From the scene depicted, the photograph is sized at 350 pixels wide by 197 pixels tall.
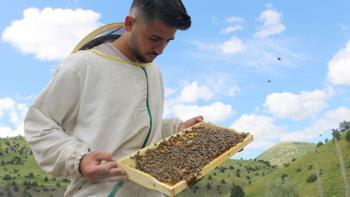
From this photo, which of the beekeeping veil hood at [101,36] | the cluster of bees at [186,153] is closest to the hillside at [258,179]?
the cluster of bees at [186,153]

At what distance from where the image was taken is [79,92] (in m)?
4.32

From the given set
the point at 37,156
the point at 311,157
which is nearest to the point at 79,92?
the point at 37,156

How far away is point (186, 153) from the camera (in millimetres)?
4551

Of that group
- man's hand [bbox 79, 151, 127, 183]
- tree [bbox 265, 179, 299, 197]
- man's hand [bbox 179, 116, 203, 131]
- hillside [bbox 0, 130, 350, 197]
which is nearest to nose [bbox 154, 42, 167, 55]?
man's hand [bbox 79, 151, 127, 183]

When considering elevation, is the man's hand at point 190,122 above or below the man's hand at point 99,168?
above

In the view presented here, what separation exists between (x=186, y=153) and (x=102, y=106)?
32.4 inches

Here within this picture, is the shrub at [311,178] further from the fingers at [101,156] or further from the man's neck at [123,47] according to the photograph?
the fingers at [101,156]

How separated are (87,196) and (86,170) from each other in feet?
1.10

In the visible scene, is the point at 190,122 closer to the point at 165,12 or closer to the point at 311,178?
the point at 165,12

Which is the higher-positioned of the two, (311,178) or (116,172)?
(311,178)

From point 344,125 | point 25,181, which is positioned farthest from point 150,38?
point 25,181

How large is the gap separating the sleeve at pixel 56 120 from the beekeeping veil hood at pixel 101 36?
0.37 metres

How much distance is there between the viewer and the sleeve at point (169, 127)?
5156 mm

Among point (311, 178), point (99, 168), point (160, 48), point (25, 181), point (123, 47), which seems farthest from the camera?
point (25, 181)
